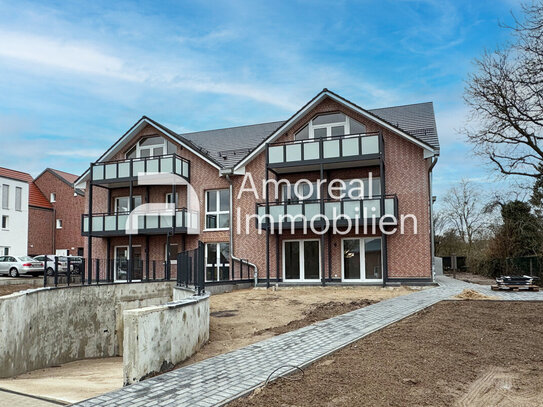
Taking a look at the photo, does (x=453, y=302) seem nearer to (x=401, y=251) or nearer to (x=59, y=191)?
(x=401, y=251)

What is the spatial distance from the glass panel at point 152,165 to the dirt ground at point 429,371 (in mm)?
17861

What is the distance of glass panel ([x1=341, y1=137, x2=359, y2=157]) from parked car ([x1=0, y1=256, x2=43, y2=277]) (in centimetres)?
A: 1829

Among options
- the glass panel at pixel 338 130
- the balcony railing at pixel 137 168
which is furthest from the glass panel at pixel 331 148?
the balcony railing at pixel 137 168

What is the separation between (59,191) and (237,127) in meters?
20.6

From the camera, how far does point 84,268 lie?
17.1 meters

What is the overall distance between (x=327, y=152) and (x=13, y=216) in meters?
27.6

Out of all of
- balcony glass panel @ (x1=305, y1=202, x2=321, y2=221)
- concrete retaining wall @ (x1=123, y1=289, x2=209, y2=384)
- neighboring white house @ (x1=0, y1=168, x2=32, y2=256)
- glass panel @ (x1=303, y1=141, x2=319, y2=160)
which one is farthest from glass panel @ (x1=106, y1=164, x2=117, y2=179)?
concrete retaining wall @ (x1=123, y1=289, x2=209, y2=384)

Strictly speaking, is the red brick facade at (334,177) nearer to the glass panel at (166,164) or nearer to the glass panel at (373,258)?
the glass panel at (373,258)

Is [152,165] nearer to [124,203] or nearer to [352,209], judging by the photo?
[124,203]

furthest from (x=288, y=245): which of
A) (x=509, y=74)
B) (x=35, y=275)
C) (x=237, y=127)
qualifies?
(x=35, y=275)

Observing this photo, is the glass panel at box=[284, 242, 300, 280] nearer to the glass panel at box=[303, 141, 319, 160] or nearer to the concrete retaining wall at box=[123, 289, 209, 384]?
the glass panel at box=[303, 141, 319, 160]

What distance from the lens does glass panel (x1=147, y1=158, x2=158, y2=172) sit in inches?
1016

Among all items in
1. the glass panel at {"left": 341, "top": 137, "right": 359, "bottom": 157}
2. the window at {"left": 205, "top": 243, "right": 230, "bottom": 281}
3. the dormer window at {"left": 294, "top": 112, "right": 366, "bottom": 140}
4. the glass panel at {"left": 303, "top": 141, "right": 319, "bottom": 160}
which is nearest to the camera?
the glass panel at {"left": 341, "top": 137, "right": 359, "bottom": 157}

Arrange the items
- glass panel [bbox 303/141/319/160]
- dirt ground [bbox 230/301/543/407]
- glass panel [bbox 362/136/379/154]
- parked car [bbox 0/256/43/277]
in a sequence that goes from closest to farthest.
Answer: dirt ground [bbox 230/301/543/407]
glass panel [bbox 362/136/379/154]
glass panel [bbox 303/141/319/160]
parked car [bbox 0/256/43/277]
